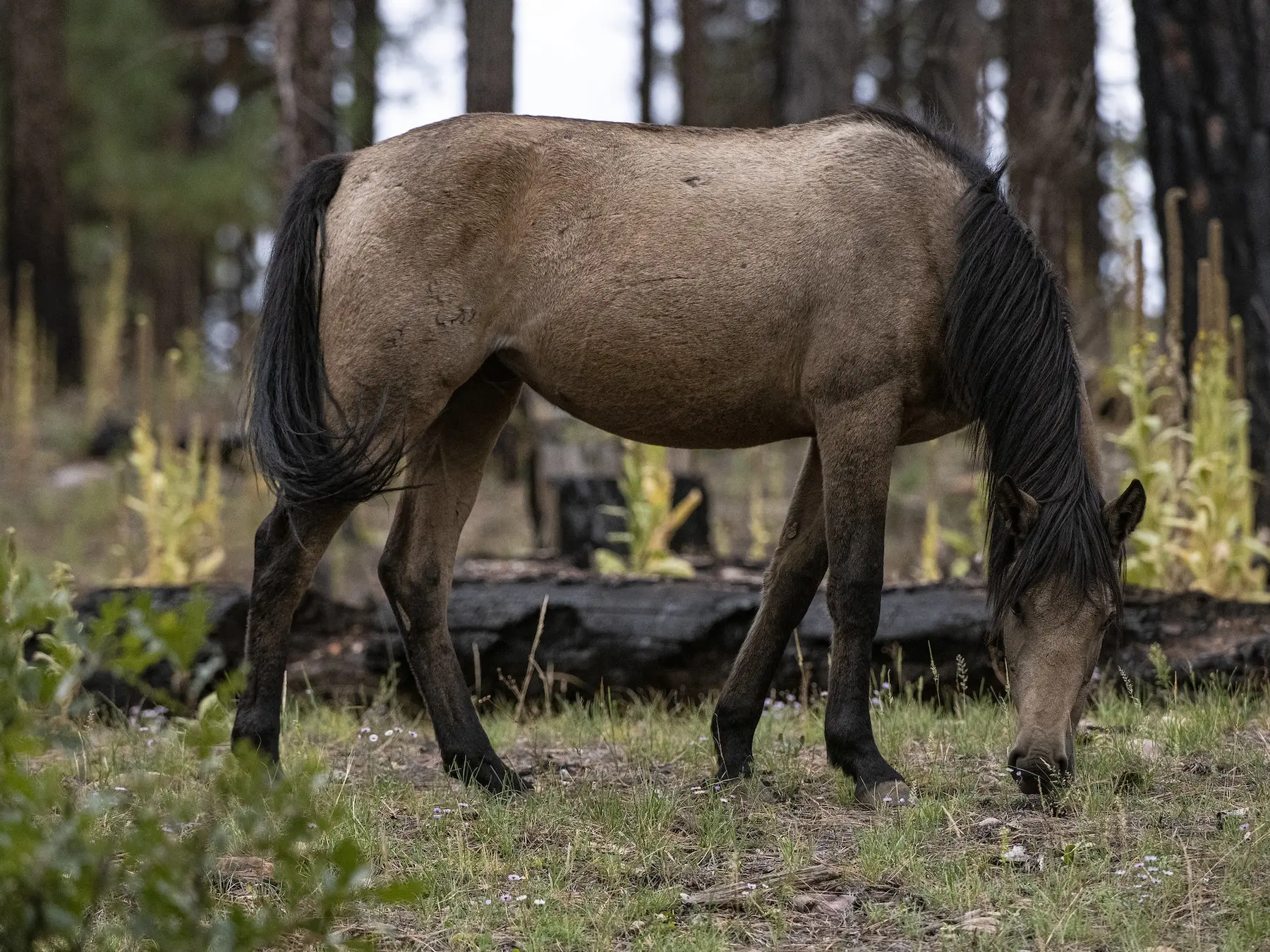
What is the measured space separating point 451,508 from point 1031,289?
2.18m

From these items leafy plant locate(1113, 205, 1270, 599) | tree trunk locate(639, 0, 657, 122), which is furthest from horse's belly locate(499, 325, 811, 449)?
tree trunk locate(639, 0, 657, 122)

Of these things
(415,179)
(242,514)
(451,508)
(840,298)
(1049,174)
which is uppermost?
(1049,174)

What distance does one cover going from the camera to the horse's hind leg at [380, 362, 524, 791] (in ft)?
14.9

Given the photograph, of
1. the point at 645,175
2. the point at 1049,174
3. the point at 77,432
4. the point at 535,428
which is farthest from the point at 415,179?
the point at 77,432

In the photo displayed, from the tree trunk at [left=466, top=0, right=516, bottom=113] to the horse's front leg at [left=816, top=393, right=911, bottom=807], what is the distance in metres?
5.23

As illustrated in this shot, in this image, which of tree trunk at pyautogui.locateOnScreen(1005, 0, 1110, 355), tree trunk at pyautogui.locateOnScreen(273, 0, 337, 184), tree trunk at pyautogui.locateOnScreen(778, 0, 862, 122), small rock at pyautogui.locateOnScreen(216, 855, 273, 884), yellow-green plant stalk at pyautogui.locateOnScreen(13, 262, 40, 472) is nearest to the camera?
small rock at pyautogui.locateOnScreen(216, 855, 273, 884)

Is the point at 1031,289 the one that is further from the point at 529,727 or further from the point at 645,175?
the point at 529,727

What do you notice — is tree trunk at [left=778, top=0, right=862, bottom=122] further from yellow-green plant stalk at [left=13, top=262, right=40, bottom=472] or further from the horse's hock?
yellow-green plant stalk at [left=13, top=262, right=40, bottom=472]

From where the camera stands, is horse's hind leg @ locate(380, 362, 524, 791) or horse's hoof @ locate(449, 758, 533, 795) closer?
horse's hoof @ locate(449, 758, 533, 795)

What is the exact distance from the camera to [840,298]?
417 centimetres

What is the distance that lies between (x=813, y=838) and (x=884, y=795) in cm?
41

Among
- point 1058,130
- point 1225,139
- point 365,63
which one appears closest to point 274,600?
point 1225,139

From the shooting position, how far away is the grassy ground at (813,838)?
3025mm

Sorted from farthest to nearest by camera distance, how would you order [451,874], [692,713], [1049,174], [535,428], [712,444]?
1. [1049,174]
2. [535,428]
3. [692,713]
4. [712,444]
5. [451,874]
